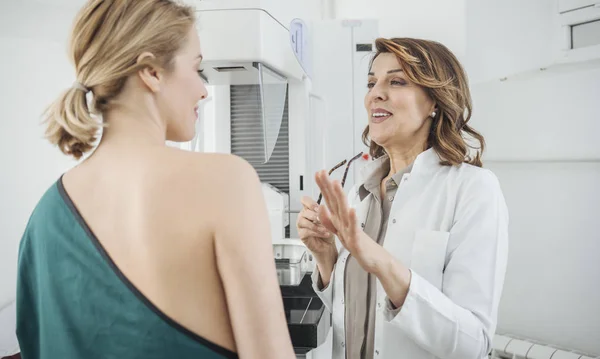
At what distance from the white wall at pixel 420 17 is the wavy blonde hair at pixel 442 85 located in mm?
1144

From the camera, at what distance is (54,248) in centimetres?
68

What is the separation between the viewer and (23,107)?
1.73 meters

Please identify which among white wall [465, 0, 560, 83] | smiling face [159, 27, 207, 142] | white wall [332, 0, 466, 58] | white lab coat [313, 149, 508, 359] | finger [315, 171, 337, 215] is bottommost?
white lab coat [313, 149, 508, 359]

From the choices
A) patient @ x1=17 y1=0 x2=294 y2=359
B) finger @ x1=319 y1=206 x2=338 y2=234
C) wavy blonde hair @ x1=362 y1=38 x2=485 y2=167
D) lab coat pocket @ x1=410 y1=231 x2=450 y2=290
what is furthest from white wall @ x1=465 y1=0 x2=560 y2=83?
patient @ x1=17 y1=0 x2=294 y2=359

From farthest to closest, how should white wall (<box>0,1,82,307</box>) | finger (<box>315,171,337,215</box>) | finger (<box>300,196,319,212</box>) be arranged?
white wall (<box>0,1,82,307</box>)
finger (<box>300,196,319,212</box>)
finger (<box>315,171,337,215</box>)

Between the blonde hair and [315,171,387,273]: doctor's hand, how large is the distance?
1.17 ft

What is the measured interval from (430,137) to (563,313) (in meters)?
1.21

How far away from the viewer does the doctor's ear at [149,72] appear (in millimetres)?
695

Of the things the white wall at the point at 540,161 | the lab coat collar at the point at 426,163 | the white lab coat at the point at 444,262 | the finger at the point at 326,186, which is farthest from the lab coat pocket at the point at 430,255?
the white wall at the point at 540,161

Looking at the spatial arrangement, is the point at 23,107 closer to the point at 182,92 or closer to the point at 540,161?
the point at 182,92

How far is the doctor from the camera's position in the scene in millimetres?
1014

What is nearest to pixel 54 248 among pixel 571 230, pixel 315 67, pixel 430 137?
pixel 430 137

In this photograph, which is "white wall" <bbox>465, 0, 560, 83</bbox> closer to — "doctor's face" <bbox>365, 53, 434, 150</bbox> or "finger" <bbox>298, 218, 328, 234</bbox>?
"doctor's face" <bbox>365, 53, 434, 150</bbox>

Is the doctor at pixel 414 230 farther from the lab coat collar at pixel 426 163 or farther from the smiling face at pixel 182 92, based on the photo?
the smiling face at pixel 182 92
